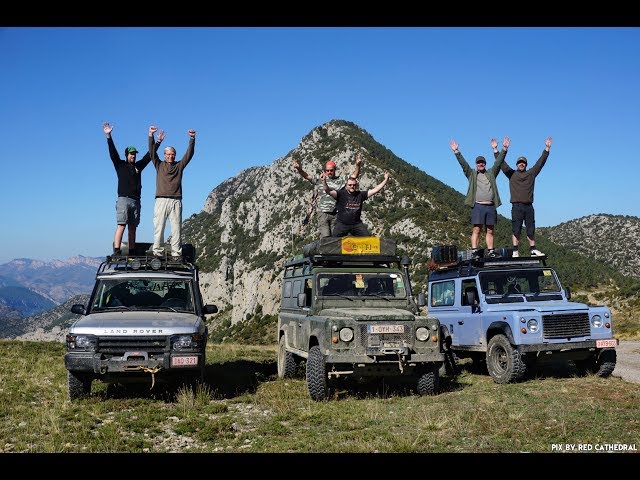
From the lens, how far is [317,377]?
9438 millimetres

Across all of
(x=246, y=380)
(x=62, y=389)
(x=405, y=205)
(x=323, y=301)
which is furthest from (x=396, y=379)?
(x=405, y=205)

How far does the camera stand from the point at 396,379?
11297 mm

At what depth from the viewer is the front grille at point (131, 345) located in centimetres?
896

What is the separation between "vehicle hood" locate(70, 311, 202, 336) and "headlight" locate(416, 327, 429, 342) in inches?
140

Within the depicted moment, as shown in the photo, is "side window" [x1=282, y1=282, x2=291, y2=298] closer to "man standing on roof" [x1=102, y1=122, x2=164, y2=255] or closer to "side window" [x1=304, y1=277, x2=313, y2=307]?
"side window" [x1=304, y1=277, x2=313, y2=307]

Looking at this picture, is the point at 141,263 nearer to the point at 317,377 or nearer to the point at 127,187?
the point at 127,187

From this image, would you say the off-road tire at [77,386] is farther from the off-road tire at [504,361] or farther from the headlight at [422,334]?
the off-road tire at [504,361]

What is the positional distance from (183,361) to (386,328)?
10.5ft

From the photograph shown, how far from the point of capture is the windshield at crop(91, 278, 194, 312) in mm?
10359

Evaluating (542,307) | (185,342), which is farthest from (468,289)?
(185,342)

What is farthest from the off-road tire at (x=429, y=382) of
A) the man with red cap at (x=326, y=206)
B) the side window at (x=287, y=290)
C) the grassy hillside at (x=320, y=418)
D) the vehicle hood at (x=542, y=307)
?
the man with red cap at (x=326, y=206)

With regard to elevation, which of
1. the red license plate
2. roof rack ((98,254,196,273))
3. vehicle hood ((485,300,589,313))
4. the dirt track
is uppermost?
roof rack ((98,254,196,273))

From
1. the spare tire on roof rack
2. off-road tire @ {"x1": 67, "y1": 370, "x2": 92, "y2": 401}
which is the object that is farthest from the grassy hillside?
the spare tire on roof rack
